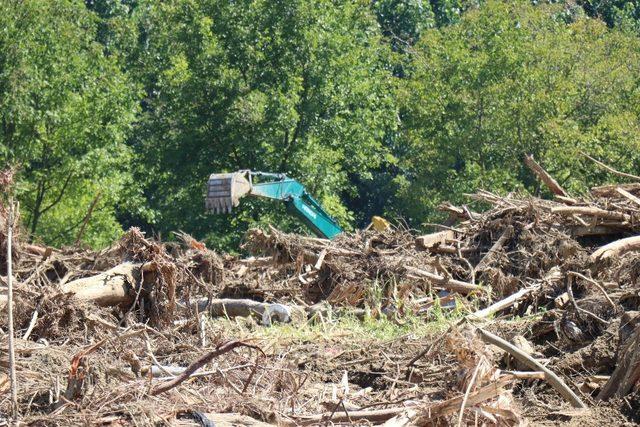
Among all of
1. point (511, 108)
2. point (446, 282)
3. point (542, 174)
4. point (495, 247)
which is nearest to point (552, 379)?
point (446, 282)

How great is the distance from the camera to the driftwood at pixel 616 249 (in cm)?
1153

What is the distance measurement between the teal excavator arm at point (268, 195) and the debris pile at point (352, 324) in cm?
373

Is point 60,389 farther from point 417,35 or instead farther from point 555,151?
point 417,35

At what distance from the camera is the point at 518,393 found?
27.2 feet

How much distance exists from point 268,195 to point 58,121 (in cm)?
1102

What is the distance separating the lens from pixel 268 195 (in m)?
21.3

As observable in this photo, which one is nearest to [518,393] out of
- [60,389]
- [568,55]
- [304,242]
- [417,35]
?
[60,389]

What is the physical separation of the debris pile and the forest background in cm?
1558

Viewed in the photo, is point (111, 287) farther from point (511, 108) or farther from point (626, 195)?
point (511, 108)

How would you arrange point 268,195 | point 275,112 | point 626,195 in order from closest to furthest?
point 626,195
point 268,195
point 275,112

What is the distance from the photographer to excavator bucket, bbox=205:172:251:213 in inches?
803

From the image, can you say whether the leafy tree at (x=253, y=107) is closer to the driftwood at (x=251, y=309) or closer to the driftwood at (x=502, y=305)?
the driftwood at (x=251, y=309)

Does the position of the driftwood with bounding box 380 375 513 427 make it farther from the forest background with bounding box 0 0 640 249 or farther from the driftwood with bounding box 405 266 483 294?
the forest background with bounding box 0 0 640 249

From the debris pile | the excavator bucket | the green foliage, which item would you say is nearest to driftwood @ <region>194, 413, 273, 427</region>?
the debris pile
